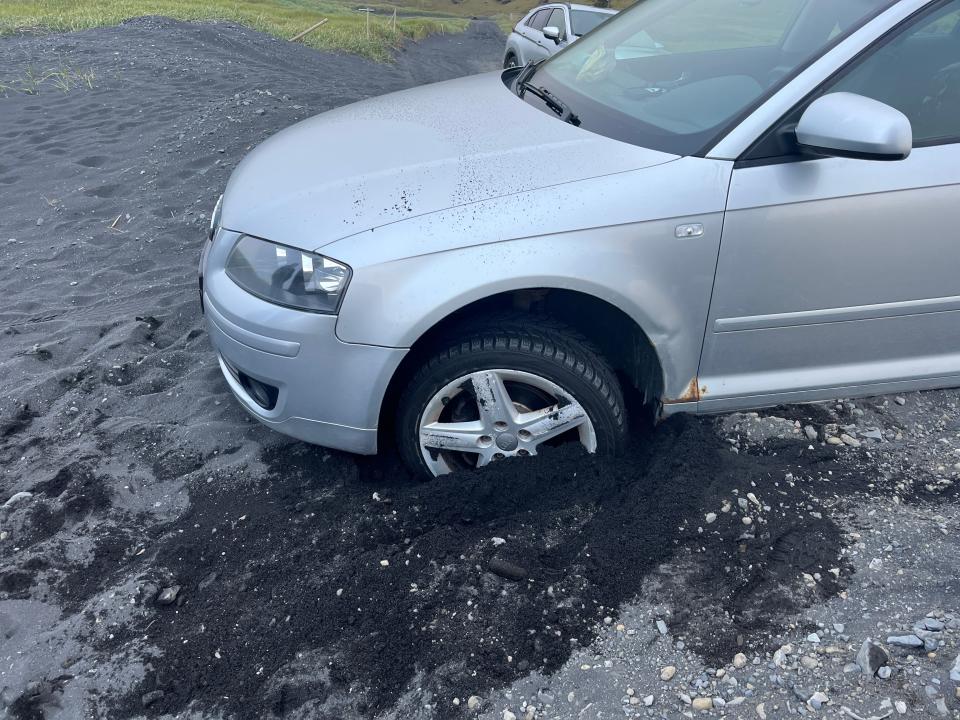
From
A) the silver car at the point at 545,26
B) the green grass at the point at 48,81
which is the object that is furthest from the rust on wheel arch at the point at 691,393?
the green grass at the point at 48,81

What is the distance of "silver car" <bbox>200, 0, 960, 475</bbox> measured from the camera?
2277 millimetres

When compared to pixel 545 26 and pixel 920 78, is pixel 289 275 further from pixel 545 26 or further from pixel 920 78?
pixel 545 26

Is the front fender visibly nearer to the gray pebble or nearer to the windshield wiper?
the windshield wiper

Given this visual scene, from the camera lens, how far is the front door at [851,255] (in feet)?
7.55

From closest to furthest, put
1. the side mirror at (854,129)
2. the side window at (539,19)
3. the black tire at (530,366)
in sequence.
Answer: the side mirror at (854,129)
the black tire at (530,366)
the side window at (539,19)

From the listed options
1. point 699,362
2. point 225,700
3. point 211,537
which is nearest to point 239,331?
point 211,537

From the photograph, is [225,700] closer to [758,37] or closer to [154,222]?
[758,37]

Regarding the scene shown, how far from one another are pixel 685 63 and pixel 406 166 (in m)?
1.25

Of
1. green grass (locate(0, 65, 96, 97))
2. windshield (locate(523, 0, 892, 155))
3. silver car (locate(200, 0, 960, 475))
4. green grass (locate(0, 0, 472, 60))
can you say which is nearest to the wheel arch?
silver car (locate(200, 0, 960, 475))

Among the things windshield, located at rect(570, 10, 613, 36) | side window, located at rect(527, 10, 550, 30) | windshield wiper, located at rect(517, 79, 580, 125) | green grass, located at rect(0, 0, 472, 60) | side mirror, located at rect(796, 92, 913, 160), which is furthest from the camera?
green grass, located at rect(0, 0, 472, 60)

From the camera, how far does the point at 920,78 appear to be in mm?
2441

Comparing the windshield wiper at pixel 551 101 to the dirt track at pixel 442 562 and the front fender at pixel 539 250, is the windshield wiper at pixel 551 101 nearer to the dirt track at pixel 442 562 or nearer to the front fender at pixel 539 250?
the front fender at pixel 539 250

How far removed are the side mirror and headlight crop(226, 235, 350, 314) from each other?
143 cm

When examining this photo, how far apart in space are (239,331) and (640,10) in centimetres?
236
